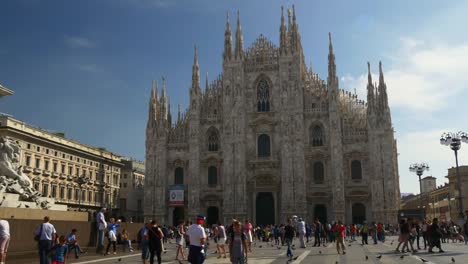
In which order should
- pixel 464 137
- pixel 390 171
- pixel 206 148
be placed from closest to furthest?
pixel 464 137 → pixel 390 171 → pixel 206 148

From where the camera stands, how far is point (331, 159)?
154ft

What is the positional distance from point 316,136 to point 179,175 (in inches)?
599

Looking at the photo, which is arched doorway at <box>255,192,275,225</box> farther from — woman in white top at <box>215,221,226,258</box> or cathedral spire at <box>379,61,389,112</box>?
woman in white top at <box>215,221,226,258</box>

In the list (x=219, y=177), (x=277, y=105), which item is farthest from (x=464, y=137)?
(x=219, y=177)

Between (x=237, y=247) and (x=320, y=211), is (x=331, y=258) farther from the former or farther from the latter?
(x=320, y=211)

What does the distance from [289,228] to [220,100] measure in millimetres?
34552

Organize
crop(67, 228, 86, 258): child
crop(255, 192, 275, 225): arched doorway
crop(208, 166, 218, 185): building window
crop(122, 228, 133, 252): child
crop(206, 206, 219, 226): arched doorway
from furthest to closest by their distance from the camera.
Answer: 1. crop(208, 166, 218, 185): building window
2. crop(206, 206, 219, 226): arched doorway
3. crop(255, 192, 275, 225): arched doorway
4. crop(122, 228, 133, 252): child
5. crop(67, 228, 86, 258): child

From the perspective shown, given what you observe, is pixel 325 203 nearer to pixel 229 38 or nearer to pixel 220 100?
pixel 220 100

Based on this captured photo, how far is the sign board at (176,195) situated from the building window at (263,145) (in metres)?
8.96

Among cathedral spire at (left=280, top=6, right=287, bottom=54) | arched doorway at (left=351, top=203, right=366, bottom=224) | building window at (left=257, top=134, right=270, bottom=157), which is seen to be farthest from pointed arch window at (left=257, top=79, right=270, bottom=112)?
arched doorway at (left=351, top=203, right=366, bottom=224)

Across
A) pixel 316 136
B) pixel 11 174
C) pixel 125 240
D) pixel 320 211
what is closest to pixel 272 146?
pixel 316 136

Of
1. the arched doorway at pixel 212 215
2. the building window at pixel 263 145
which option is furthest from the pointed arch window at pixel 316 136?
the arched doorway at pixel 212 215

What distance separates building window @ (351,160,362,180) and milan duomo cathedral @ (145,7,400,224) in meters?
0.10

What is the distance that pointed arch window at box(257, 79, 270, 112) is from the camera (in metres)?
50.9
